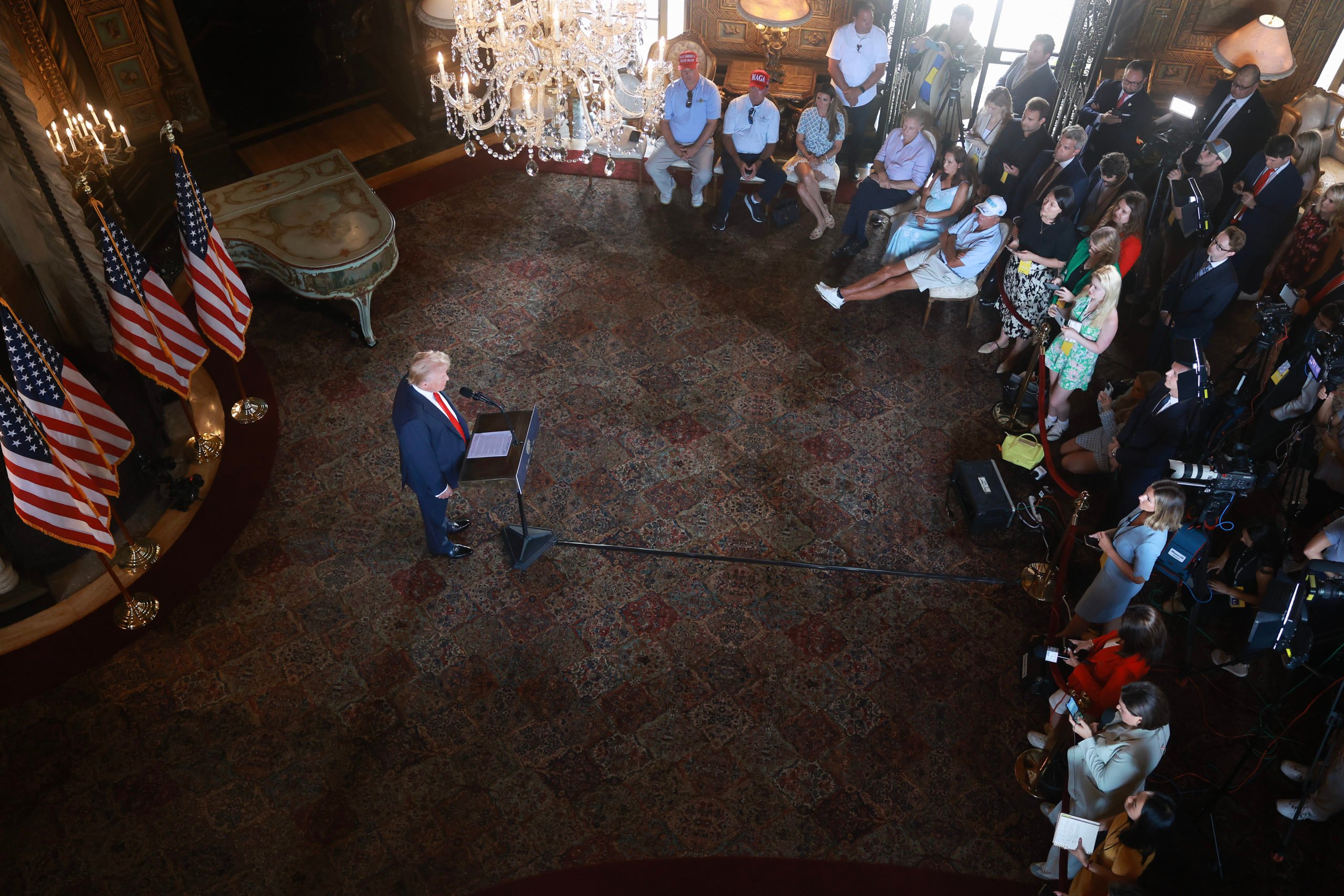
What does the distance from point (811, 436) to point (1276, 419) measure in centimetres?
321

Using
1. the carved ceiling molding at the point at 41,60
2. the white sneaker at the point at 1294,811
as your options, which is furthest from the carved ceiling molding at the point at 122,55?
the white sneaker at the point at 1294,811

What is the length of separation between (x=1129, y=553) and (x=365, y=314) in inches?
227

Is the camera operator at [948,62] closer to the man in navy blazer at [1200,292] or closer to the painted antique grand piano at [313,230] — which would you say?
the man in navy blazer at [1200,292]

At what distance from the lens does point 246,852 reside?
4.88 m

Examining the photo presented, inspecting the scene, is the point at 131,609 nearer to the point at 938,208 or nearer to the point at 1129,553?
the point at 1129,553

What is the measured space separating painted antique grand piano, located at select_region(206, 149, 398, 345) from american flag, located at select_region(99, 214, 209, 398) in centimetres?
109

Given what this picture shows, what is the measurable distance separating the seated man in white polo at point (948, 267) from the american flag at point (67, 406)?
5.48 meters

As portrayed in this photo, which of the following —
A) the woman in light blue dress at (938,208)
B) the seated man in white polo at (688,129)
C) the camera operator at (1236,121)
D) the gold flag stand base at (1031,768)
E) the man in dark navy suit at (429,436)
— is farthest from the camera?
the seated man in white polo at (688,129)

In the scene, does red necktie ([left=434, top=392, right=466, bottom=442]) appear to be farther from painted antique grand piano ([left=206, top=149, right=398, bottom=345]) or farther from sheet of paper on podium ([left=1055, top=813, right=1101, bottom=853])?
sheet of paper on podium ([left=1055, top=813, right=1101, bottom=853])

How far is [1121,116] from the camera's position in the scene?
846 cm

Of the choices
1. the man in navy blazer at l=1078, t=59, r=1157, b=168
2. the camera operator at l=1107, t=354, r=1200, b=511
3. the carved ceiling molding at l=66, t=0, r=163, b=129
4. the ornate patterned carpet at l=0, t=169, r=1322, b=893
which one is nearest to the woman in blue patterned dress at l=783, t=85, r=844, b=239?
the ornate patterned carpet at l=0, t=169, r=1322, b=893

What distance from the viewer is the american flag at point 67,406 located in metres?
4.94

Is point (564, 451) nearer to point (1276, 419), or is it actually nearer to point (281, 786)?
point (281, 786)

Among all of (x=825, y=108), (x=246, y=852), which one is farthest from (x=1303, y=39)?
(x=246, y=852)
